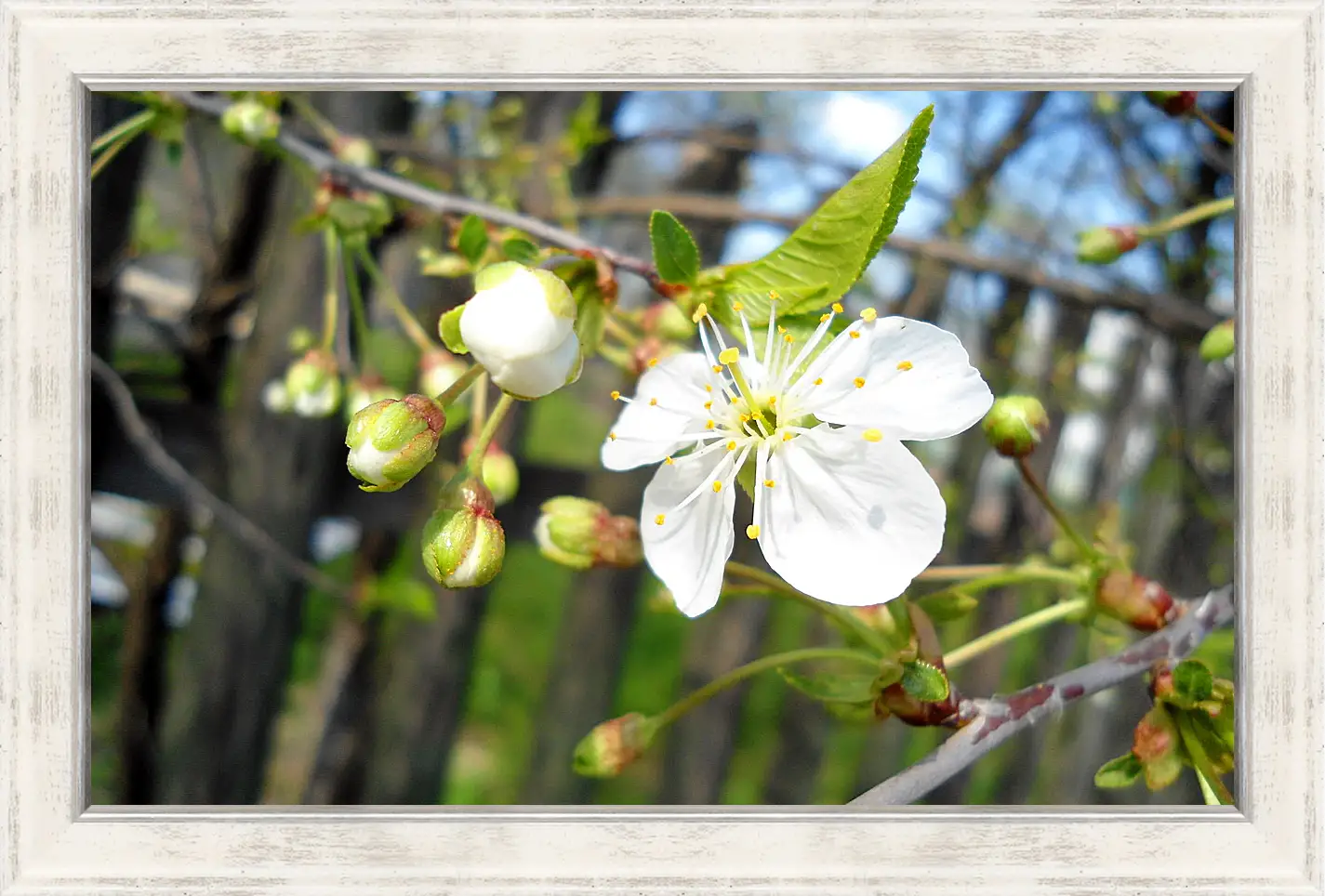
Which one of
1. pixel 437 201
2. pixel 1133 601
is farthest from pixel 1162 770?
pixel 437 201

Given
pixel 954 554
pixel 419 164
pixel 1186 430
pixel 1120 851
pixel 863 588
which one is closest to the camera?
pixel 863 588

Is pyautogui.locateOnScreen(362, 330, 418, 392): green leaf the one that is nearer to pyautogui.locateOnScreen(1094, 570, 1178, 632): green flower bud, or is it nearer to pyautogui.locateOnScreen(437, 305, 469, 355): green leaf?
pyautogui.locateOnScreen(437, 305, 469, 355): green leaf

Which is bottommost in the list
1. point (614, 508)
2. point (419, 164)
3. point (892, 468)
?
point (614, 508)

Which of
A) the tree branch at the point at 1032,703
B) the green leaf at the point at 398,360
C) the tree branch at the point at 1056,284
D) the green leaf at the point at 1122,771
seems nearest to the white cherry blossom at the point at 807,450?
the tree branch at the point at 1032,703

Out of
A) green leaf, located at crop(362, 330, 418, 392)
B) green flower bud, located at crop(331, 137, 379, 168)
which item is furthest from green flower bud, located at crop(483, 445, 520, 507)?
green leaf, located at crop(362, 330, 418, 392)

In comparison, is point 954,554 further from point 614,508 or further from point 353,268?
point 353,268

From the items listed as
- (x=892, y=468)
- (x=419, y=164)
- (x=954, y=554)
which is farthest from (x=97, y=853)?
(x=954, y=554)
